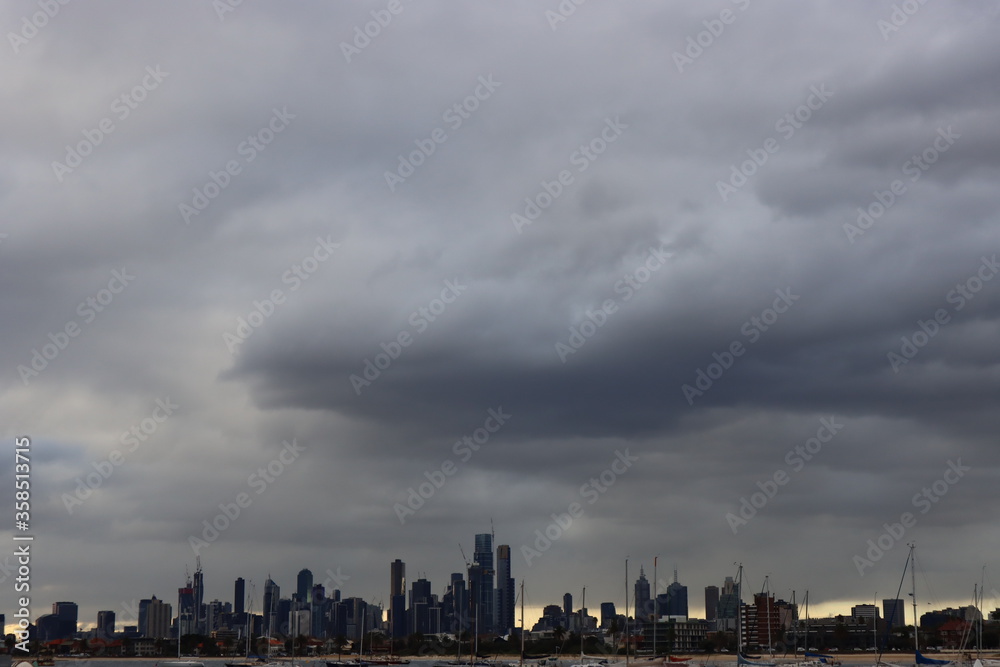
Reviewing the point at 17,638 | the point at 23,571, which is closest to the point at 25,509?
the point at 23,571

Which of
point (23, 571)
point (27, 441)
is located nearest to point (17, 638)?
point (23, 571)

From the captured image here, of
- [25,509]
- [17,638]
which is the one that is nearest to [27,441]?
[25,509]

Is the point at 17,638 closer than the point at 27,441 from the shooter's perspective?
Yes

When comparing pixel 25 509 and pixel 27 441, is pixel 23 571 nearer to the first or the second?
pixel 25 509

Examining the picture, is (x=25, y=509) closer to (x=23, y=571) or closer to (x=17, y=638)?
(x=23, y=571)

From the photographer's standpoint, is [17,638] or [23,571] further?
[23,571]

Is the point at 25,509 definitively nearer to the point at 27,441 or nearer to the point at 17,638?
the point at 27,441

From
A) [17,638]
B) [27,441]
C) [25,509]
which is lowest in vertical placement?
[17,638]

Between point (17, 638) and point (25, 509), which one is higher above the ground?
point (25, 509)
